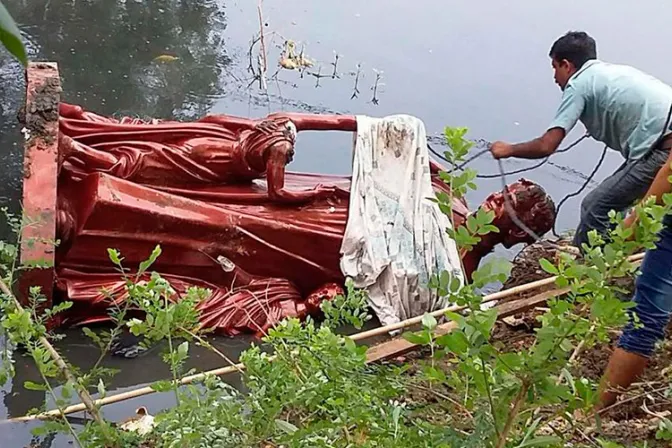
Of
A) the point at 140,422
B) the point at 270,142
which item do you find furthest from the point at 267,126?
the point at 140,422

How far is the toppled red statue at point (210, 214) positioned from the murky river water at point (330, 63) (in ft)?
2.41

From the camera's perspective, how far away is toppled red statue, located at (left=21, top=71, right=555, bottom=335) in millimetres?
3332

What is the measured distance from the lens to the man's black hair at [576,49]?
3.52m

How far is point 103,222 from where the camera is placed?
3311mm

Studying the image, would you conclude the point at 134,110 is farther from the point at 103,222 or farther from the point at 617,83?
the point at 617,83

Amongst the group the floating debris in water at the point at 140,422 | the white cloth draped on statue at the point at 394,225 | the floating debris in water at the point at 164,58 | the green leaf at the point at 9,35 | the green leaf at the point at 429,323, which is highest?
the green leaf at the point at 9,35

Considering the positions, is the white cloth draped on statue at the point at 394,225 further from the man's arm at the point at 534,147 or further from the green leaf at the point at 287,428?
the green leaf at the point at 287,428

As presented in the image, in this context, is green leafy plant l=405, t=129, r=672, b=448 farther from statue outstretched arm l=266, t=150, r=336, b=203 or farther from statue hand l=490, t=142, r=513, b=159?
statue outstretched arm l=266, t=150, r=336, b=203

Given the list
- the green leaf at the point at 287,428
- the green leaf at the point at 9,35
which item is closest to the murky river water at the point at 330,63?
the green leaf at the point at 287,428

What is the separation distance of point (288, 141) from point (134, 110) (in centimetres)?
187

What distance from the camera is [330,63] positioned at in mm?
6430

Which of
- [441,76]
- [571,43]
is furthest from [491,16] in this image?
[571,43]

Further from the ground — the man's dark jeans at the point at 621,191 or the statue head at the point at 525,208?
the man's dark jeans at the point at 621,191

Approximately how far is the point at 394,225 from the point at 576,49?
1.04 metres
